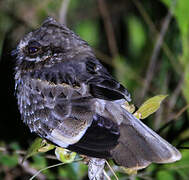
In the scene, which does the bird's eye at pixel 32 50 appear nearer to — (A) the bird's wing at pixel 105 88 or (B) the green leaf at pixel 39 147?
(A) the bird's wing at pixel 105 88

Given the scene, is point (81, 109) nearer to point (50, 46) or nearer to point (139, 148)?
point (139, 148)

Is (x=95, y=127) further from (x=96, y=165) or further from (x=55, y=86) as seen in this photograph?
(x=55, y=86)

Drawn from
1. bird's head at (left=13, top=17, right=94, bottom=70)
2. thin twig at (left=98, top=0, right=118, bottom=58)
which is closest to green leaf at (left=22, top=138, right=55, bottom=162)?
bird's head at (left=13, top=17, right=94, bottom=70)

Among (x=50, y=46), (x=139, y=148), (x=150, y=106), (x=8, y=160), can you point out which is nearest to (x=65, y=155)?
(x=139, y=148)

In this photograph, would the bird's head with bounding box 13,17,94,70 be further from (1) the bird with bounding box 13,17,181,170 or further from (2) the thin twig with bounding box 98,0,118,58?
(2) the thin twig with bounding box 98,0,118,58

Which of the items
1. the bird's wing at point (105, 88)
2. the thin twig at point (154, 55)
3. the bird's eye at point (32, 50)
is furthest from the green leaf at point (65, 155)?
the thin twig at point (154, 55)

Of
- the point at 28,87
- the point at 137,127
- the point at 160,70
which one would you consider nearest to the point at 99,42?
the point at 160,70

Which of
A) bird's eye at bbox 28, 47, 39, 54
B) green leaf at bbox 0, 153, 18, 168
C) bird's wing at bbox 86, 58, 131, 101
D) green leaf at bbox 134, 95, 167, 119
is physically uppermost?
bird's eye at bbox 28, 47, 39, 54
